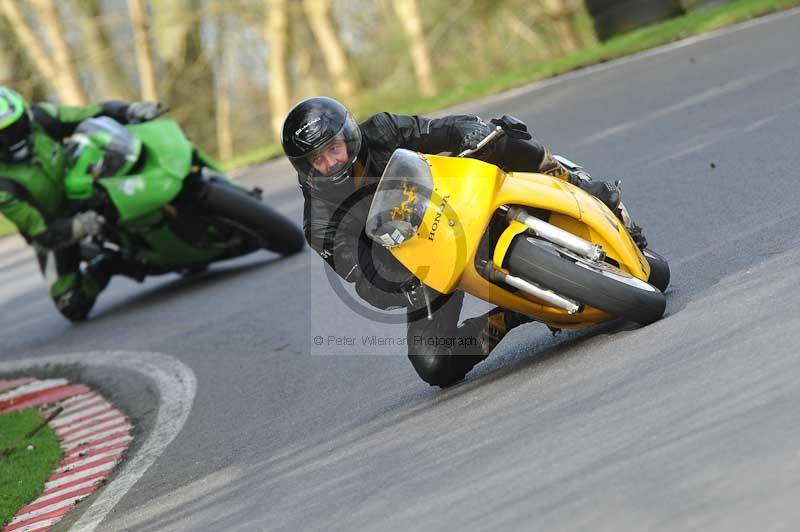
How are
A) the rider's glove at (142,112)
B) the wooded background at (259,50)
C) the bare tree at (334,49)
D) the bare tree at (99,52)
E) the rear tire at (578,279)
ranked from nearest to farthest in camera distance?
the rear tire at (578,279) → the rider's glove at (142,112) → the wooded background at (259,50) → the bare tree at (334,49) → the bare tree at (99,52)

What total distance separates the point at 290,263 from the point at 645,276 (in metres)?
6.20

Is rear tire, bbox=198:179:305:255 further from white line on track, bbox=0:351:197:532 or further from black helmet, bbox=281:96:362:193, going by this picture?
black helmet, bbox=281:96:362:193

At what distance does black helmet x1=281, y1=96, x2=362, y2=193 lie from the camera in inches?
255

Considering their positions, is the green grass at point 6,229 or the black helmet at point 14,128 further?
the green grass at point 6,229

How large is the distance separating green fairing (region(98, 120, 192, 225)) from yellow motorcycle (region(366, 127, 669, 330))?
19.2 feet

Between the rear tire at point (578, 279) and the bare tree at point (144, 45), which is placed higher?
the rear tire at point (578, 279)

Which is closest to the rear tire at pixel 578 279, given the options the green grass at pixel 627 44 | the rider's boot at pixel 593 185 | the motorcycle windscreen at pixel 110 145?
the rider's boot at pixel 593 185

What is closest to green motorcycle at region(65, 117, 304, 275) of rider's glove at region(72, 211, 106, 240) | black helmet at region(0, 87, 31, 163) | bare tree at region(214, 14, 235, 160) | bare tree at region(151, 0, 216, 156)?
rider's glove at region(72, 211, 106, 240)

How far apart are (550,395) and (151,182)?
668cm

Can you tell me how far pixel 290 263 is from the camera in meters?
12.6

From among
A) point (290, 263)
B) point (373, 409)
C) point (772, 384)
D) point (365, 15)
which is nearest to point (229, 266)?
point (290, 263)

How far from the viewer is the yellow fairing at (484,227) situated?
250 inches

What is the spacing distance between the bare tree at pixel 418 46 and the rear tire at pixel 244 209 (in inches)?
588

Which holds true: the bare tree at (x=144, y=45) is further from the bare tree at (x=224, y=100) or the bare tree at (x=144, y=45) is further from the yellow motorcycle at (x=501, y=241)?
the yellow motorcycle at (x=501, y=241)
